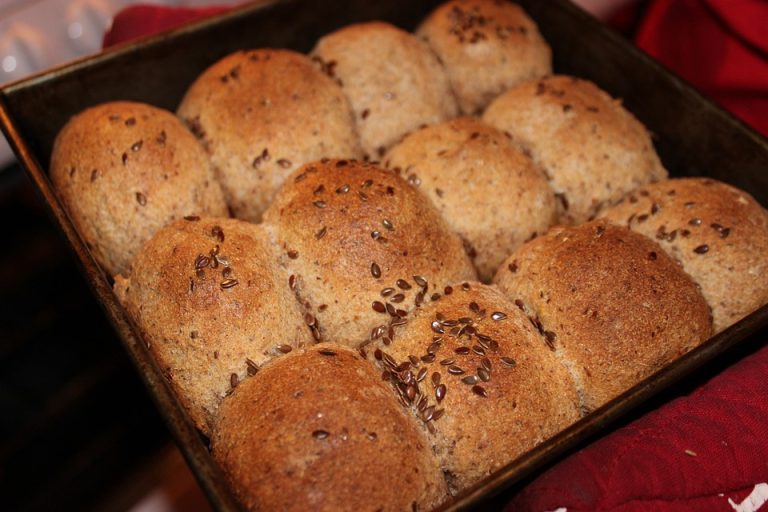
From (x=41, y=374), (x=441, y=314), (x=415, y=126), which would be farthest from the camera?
(x=41, y=374)

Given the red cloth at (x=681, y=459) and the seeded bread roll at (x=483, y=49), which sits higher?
the seeded bread roll at (x=483, y=49)

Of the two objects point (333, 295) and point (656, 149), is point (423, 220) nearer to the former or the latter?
point (333, 295)

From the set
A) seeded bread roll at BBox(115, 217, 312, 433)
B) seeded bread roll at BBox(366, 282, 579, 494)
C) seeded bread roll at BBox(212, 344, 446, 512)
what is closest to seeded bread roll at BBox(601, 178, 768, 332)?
seeded bread roll at BBox(366, 282, 579, 494)

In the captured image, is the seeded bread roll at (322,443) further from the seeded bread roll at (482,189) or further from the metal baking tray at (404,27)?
the seeded bread roll at (482,189)

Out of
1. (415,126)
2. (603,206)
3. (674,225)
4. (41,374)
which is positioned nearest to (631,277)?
(674,225)

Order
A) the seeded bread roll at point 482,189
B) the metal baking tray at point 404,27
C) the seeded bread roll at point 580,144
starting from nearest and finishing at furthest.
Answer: the metal baking tray at point 404,27 → the seeded bread roll at point 482,189 → the seeded bread roll at point 580,144

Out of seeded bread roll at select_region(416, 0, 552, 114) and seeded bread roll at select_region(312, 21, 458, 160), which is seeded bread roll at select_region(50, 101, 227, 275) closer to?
seeded bread roll at select_region(312, 21, 458, 160)

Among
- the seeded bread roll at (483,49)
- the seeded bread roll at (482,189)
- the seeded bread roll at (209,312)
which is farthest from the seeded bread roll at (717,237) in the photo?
the seeded bread roll at (209,312)
